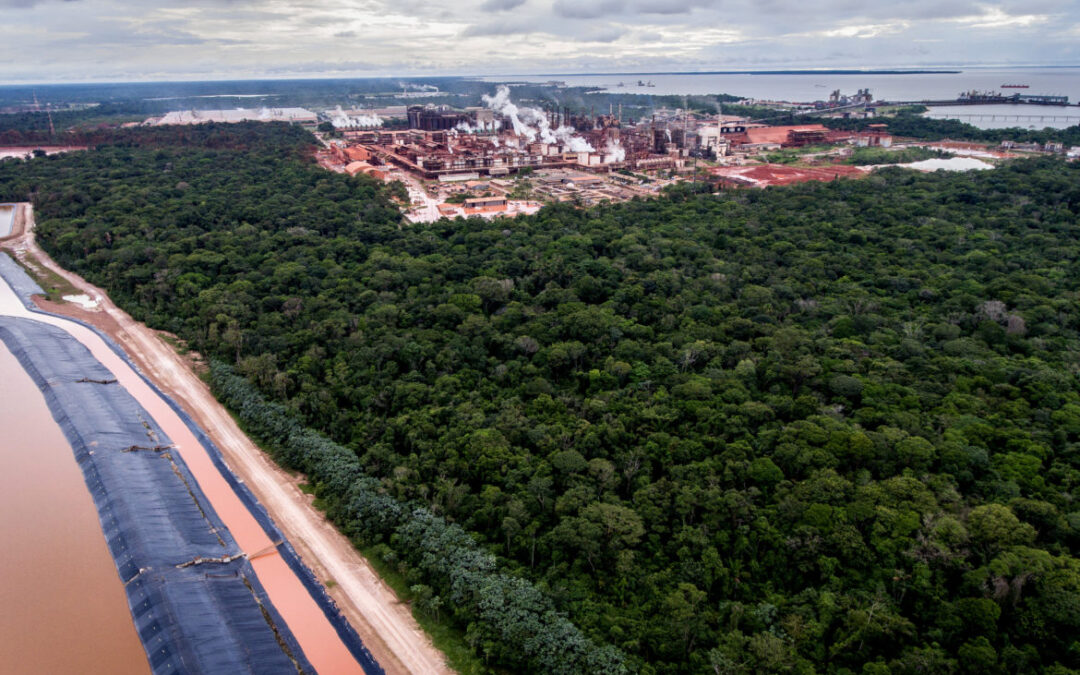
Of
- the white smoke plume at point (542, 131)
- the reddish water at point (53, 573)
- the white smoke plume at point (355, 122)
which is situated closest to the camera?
the reddish water at point (53, 573)

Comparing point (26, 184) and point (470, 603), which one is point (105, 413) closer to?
point (470, 603)

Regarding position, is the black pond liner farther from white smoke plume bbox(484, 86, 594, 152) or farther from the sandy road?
white smoke plume bbox(484, 86, 594, 152)

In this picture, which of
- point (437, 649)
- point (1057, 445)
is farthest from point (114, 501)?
point (1057, 445)

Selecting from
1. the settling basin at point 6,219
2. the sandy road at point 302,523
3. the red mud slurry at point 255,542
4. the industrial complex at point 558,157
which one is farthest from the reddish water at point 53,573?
the settling basin at point 6,219

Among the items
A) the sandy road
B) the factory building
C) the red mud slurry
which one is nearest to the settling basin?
the sandy road

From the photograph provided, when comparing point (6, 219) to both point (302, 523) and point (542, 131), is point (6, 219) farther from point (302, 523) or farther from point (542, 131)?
point (542, 131)

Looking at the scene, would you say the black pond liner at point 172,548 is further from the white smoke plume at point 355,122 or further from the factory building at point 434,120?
the white smoke plume at point 355,122
